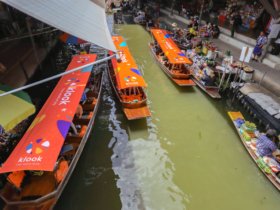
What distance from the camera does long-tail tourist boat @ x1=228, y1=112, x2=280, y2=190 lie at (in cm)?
791

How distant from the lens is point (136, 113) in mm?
10375

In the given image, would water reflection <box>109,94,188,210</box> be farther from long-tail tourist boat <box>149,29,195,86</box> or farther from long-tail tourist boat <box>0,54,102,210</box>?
long-tail tourist boat <box>149,29,195,86</box>

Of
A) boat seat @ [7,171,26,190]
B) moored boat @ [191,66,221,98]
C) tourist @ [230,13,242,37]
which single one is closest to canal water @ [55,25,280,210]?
moored boat @ [191,66,221,98]

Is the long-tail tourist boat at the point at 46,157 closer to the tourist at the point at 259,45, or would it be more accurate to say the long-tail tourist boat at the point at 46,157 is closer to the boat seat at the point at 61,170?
the boat seat at the point at 61,170

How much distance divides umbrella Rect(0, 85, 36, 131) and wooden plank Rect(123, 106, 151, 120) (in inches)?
189

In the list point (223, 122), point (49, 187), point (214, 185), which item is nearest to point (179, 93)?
point (223, 122)

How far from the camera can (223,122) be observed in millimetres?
11227

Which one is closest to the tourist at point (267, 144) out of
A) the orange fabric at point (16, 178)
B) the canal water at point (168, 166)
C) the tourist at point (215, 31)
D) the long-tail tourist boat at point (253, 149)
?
the long-tail tourist boat at point (253, 149)

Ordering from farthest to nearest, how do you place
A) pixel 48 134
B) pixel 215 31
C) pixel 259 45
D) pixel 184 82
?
1. pixel 215 31
2. pixel 259 45
3. pixel 184 82
4. pixel 48 134

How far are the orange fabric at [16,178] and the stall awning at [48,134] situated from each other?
53 centimetres

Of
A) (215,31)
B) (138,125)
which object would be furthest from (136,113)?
(215,31)

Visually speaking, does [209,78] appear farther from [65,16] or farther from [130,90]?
[65,16]

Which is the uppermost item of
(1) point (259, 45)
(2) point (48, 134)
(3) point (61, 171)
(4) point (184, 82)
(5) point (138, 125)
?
(1) point (259, 45)

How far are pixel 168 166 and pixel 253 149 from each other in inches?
147
